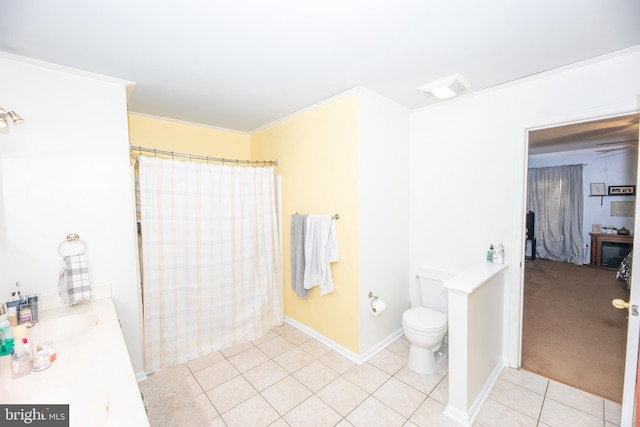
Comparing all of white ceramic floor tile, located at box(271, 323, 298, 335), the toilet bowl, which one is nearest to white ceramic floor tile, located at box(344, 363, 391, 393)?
the toilet bowl

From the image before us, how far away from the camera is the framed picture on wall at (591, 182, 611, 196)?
5.31m

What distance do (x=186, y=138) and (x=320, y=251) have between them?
6.46 feet

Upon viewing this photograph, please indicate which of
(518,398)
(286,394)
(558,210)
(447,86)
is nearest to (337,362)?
(286,394)

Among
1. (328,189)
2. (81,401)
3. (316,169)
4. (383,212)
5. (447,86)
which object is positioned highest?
(447,86)

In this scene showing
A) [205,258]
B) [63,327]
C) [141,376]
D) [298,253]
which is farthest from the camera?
[298,253]

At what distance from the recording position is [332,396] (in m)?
1.93

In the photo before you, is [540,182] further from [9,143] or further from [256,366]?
[9,143]

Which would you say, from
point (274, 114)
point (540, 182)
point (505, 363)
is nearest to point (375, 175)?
point (274, 114)

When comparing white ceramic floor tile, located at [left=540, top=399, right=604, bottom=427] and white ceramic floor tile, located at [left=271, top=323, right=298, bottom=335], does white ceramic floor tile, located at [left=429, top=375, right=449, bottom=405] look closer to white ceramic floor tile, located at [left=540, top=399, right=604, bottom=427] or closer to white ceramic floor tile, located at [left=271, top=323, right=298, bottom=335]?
white ceramic floor tile, located at [left=540, top=399, right=604, bottom=427]

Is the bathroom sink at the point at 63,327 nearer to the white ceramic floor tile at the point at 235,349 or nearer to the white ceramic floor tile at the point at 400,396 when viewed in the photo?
the white ceramic floor tile at the point at 235,349

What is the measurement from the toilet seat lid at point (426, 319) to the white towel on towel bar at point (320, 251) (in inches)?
27.2

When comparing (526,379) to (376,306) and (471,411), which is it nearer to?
(471,411)

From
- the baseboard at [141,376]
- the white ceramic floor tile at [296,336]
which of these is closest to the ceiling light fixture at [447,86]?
the white ceramic floor tile at [296,336]

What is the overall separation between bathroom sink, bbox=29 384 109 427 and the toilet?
190 cm
